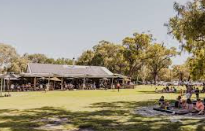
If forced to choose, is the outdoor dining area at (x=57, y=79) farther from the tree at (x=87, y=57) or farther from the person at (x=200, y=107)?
the tree at (x=87, y=57)

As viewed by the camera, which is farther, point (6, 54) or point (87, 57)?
point (87, 57)

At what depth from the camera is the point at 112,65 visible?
86562 mm

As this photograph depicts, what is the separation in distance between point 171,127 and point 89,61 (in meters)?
Answer: 77.9

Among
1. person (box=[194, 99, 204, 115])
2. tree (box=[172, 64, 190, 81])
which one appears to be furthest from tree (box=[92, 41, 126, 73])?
person (box=[194, 99, 204, 115])

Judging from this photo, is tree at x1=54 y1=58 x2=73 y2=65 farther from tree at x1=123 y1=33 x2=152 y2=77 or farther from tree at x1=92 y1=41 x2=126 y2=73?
tree at x1=123 y1=33 x2=152 y2=77

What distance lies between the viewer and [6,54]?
7406 centimetres

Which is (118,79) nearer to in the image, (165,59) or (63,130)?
(165,59)

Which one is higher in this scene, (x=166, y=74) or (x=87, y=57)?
(x=87, y=57)

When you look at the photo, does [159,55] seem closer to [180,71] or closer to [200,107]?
[180,71]

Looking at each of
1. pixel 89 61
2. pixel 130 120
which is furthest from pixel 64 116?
pixel 89 61

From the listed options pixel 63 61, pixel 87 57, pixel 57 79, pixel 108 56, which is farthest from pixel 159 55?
pixel 63 61

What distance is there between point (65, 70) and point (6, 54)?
28.7m

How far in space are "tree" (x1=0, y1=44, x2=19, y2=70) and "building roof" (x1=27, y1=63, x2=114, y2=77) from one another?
25640 mm

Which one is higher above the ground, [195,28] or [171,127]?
[195,28]
